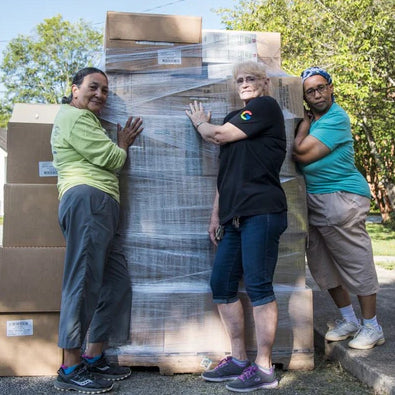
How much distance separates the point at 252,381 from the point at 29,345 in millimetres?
1307

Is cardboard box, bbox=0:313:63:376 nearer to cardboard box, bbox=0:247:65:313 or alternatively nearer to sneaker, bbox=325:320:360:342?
cardboard box, bbox=0:247:65:313

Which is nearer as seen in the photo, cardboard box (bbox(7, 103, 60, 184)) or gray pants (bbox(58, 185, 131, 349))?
gray pants (bbox(58, 185, 131, 349))

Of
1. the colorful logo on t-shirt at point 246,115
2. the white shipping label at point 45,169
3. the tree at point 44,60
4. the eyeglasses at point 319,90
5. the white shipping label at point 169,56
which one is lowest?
the white shipping label at point 45,169

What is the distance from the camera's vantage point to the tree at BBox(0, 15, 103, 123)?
115 feet

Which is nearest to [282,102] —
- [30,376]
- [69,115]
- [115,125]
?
[115,125]

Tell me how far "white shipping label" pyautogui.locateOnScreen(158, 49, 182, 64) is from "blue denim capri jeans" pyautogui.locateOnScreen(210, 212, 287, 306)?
107 cm

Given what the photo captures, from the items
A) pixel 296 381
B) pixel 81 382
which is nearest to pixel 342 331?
pixel 296 381

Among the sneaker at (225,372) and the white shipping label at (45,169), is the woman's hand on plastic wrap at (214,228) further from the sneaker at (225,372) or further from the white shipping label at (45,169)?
the white shipping label at (45,169)

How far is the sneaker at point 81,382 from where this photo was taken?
2.52m

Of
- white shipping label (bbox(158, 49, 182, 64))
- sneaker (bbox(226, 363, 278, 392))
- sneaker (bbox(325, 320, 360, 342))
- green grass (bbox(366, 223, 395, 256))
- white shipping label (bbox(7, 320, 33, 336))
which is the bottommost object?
green grass (bbox(366, 223, 395, 256))

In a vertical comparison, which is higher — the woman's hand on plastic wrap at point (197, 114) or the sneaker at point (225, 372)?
the woman's hand on plastic wrap at point (197, 114)

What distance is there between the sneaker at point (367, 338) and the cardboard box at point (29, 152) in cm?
210

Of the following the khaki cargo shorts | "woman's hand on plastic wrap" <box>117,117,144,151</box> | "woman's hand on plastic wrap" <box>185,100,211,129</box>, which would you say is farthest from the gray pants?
the khaki cargo shorts

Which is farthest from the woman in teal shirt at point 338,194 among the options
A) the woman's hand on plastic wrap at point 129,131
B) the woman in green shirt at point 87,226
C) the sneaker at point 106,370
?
the sneaker at point 106,370
